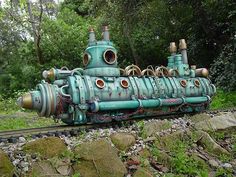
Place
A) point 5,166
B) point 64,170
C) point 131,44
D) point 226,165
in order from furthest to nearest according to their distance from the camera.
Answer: point 131,44 < point 226,165 < point 64,170 < point 5,166

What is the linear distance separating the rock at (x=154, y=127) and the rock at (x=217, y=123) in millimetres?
724

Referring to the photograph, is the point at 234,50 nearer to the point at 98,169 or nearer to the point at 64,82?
the point at 64,82

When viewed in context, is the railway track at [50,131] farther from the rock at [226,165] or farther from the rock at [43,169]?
the rock at [226,165]

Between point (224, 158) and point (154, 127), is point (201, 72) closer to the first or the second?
point (154, 127)

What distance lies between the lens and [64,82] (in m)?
7.36

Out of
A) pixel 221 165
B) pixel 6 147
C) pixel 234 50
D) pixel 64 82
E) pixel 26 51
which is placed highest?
pixel 26 51

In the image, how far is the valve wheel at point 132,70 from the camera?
8.23 meters

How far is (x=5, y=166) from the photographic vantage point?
4.60m

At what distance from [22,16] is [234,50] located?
13.2 m

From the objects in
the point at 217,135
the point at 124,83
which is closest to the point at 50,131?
the point at 124,83

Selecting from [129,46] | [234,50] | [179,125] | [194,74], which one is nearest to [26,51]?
[129,46]

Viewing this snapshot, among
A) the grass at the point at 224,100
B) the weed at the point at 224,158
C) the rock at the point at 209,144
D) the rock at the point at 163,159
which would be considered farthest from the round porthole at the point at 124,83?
the grass at the point at 224,100

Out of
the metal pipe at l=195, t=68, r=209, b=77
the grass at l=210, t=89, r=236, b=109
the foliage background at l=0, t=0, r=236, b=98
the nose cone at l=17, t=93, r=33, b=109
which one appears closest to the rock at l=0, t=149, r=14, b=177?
the nose cone at l=17, t=93, r=33, b=109

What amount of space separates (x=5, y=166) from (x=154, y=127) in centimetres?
305
